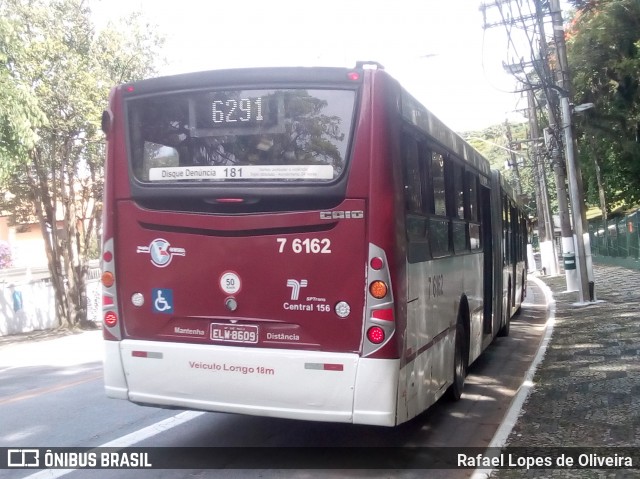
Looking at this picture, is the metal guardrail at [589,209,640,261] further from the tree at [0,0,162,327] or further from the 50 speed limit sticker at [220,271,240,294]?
the 50 speed limit sticker at [220,271,240,294]

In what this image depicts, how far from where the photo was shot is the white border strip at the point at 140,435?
588cm

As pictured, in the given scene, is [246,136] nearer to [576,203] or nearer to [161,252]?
[161,252]

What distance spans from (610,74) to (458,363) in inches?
953

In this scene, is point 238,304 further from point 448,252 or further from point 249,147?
point 448,252

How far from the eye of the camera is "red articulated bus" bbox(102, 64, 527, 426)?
18.1 feet

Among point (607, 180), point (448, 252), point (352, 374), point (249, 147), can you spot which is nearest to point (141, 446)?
point (352, 374)

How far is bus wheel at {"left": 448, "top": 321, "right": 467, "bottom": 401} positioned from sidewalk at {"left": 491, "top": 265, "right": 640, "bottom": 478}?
32.9 inches

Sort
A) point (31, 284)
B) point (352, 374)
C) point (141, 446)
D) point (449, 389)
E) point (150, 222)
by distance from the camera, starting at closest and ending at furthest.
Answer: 1. point (352, 374)
2. point (150, 222)
3. point (141, 446)
4. point (449, 389)
5. point (31, 284)

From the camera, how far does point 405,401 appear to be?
5785 mm

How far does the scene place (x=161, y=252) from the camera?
6.04 metres

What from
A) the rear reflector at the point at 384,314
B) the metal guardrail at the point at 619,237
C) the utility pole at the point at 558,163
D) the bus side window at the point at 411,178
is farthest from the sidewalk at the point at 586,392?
the metal guardrail at the point at 619,237

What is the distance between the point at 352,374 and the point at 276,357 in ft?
1.97

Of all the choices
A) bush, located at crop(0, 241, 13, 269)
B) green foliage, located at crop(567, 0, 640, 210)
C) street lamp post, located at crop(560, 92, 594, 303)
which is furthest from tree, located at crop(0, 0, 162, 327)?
bush, located at crop(0, 241, 13, 269)

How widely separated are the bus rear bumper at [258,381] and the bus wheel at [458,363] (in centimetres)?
294
